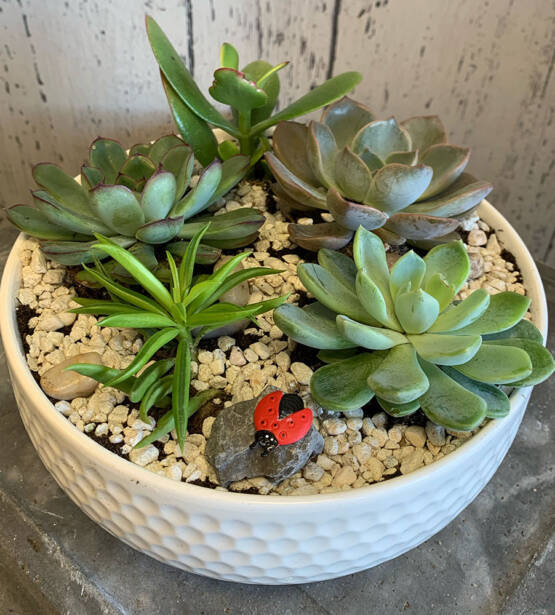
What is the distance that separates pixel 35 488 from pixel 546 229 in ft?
3.05

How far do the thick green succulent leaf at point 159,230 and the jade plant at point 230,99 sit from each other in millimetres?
150

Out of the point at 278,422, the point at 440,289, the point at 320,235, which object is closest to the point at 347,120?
the point at 320,235

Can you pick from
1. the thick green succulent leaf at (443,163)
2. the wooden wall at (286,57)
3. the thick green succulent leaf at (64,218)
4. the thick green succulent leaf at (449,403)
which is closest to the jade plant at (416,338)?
the thick green succulent leaf at (449,403)

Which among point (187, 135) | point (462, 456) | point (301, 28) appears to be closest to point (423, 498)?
point (462, 456)

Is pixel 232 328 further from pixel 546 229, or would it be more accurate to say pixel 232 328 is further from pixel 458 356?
pixel 546 229

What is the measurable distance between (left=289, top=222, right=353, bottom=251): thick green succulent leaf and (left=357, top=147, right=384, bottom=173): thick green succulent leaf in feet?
0.22

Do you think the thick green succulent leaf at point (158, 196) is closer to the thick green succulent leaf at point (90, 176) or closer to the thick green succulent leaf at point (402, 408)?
the thick green succulent leaf at point (90, 176)

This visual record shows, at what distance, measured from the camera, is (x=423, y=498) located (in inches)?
20.4

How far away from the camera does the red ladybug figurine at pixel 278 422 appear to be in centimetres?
50

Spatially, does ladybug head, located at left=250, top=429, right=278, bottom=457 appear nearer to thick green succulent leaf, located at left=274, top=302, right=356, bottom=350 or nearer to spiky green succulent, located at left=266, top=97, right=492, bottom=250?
thick green succulent leaf, located at left=274, top=302, right=356, bottom=350

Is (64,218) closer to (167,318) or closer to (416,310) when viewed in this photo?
(167,318)

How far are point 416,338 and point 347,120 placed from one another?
10.9 inches

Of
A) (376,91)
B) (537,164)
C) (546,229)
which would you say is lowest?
(546,229)

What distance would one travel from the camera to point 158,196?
591mm
